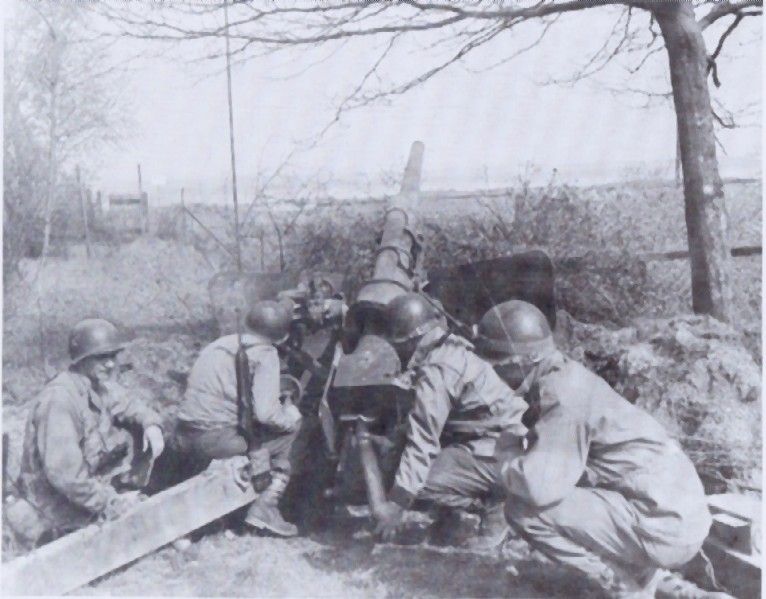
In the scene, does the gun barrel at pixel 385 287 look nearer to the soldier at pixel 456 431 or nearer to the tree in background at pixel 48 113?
the soldier at pixel 456 431

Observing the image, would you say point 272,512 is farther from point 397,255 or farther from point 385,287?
point 397,255

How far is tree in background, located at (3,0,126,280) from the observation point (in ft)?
17.3

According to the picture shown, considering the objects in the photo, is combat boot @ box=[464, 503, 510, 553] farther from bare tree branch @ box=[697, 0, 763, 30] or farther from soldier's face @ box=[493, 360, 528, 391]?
bare tree branch @ box=[697, 0, 763, 30]

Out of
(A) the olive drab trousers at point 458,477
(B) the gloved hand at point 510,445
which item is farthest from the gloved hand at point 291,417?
(B) the gloved hand at point 510,445

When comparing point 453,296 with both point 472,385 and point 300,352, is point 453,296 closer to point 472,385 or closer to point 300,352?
point 300,352

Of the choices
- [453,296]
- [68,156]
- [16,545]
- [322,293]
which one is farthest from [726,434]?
[68,156]

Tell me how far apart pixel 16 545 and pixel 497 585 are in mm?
2421

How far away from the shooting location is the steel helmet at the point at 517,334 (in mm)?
3775

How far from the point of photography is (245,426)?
15.9 ft

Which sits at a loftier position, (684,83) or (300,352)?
(684,83)

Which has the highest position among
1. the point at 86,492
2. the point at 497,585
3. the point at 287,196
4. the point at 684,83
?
the point at 684,83

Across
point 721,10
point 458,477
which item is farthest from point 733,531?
point 721,10

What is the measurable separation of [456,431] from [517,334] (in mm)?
896

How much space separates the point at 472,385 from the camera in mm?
4430
